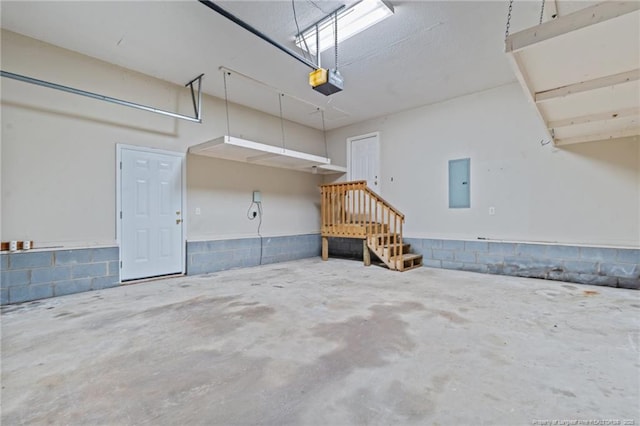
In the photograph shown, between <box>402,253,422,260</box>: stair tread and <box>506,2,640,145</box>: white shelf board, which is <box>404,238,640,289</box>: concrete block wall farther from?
<box>506,2,640,145</box>: white shelf board

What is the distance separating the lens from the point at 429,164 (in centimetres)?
626

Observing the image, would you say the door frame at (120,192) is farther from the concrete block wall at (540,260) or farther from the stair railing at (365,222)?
the concrete block wall at (540,260)

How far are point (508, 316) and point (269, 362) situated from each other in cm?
258

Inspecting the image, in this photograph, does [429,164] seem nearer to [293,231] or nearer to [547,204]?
[547,204]

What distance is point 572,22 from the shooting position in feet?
6.71

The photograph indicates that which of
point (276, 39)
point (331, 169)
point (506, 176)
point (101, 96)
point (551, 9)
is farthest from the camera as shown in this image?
point (331, 169)

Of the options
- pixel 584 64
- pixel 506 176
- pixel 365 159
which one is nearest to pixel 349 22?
pixel 584 64

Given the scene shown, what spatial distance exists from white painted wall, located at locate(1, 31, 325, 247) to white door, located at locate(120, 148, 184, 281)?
0.17 meters

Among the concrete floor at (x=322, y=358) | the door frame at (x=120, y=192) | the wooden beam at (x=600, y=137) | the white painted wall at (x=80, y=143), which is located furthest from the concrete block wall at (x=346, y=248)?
the wooden beam at (x=600, y=137)

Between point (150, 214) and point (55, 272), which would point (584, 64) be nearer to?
point (150, 214)

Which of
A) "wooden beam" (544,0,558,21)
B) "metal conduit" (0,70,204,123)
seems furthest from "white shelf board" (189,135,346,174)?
"wooden beam" (544,0,558,21)

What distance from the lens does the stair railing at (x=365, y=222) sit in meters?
5.93

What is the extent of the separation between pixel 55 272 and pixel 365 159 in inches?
245

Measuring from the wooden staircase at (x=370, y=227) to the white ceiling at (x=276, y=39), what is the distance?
2.14m
